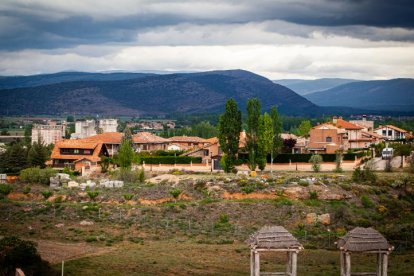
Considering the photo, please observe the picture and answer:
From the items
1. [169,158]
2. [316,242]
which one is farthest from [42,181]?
[316,242]

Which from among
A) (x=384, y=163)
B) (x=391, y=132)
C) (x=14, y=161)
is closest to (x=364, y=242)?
(x=384, y=163)

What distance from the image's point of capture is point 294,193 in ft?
205

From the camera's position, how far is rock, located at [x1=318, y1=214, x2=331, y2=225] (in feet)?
182

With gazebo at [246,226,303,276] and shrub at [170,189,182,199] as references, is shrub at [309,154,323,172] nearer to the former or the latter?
shrub at [170,189,182,199]

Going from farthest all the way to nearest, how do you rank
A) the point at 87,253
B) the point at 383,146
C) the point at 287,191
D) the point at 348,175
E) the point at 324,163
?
the point at 383,146
the point at 324,163
the point at 348,175
the point at 287,191
the point at 87,253

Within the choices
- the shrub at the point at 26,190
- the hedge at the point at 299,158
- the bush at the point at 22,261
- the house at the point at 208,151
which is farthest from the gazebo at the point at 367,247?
the house at the point at 208,151

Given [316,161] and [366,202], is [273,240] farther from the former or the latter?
[316,161]

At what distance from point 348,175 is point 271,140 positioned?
9581 mm

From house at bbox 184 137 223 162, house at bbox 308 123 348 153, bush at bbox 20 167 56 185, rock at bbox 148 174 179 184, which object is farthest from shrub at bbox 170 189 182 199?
house at bbox 308 123 348 153

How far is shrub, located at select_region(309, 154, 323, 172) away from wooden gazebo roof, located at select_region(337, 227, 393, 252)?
152ft

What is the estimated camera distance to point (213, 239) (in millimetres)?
49250

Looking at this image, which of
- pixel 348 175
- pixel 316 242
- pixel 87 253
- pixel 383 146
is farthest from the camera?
pixel 383 146

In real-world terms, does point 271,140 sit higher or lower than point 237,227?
higher

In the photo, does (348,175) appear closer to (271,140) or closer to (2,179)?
(271,140)
